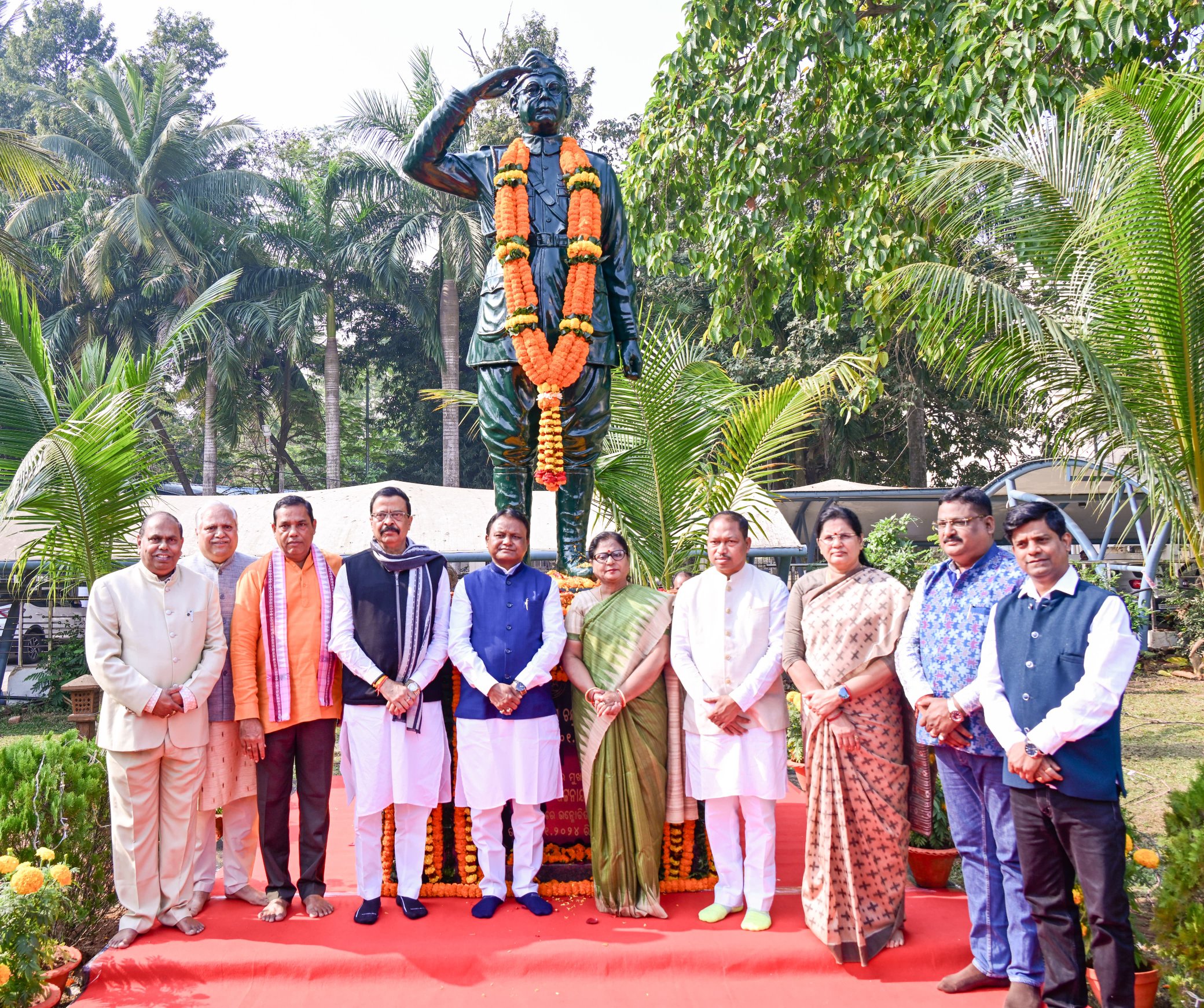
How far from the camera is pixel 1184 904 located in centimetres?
320

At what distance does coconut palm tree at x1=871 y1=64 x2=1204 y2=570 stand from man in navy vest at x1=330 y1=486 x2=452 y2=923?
3420 mm

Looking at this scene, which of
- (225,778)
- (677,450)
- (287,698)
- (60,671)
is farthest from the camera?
(60,671)

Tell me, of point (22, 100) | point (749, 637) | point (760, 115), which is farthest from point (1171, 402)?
point (22, 100)

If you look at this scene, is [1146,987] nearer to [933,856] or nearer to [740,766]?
[933,856]

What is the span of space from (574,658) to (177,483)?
26163 millimetres

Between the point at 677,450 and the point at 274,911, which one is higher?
the point at 677,450

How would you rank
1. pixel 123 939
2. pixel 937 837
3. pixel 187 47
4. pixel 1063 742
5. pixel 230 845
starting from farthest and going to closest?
1. pixel 187 47
2. pixel 937 837
3. pixel 230 845
4. pixel 123 939
5. pixel 1063 742

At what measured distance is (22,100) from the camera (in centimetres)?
2997

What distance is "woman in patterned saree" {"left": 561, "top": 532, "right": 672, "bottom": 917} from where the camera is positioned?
4078mm

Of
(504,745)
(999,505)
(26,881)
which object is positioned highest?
(999,505)

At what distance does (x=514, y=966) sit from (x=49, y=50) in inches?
1447

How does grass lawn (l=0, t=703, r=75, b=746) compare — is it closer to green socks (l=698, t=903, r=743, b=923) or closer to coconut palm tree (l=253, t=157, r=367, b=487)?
green socks (l=698, t=903, r=743, b=923)

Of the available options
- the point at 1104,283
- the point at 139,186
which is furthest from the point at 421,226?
the point at 1104,283

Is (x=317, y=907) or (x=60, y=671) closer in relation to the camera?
(x=317, y=907)
